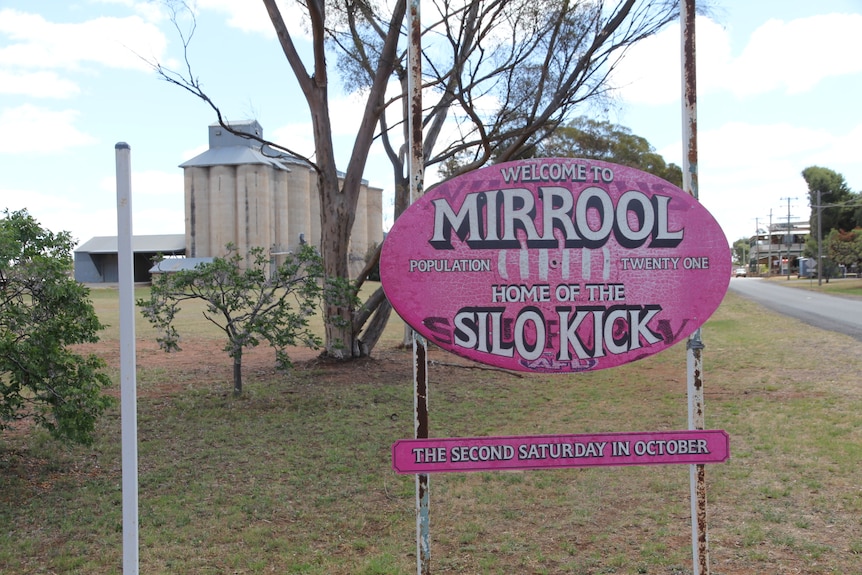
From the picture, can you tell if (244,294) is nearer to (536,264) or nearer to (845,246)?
(536,264)

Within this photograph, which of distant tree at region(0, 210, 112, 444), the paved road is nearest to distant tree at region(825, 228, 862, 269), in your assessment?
the paved road

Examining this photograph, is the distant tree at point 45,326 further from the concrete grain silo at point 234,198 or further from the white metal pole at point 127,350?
the concrete grain silo at point 234,198

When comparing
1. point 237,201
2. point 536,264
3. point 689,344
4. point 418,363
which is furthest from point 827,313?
point 237,201

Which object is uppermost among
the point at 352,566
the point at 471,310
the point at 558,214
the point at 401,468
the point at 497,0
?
the point at 497,0

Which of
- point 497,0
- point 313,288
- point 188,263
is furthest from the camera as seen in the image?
point 188,263

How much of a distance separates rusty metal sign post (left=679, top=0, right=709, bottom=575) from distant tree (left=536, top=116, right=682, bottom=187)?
66.3 ft

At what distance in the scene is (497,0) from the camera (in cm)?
1245

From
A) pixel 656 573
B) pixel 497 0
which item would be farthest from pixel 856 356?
pixel 656 573

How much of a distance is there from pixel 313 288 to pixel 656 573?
6563 millimetres

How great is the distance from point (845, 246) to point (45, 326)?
5693cm

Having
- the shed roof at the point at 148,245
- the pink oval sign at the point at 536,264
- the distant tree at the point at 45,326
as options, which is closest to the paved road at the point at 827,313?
the pink oval sign at the point at 536,264

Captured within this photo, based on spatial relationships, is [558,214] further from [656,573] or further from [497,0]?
[497,0]

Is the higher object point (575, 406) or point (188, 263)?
point (188, 263)

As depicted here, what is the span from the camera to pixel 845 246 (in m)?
52.9
